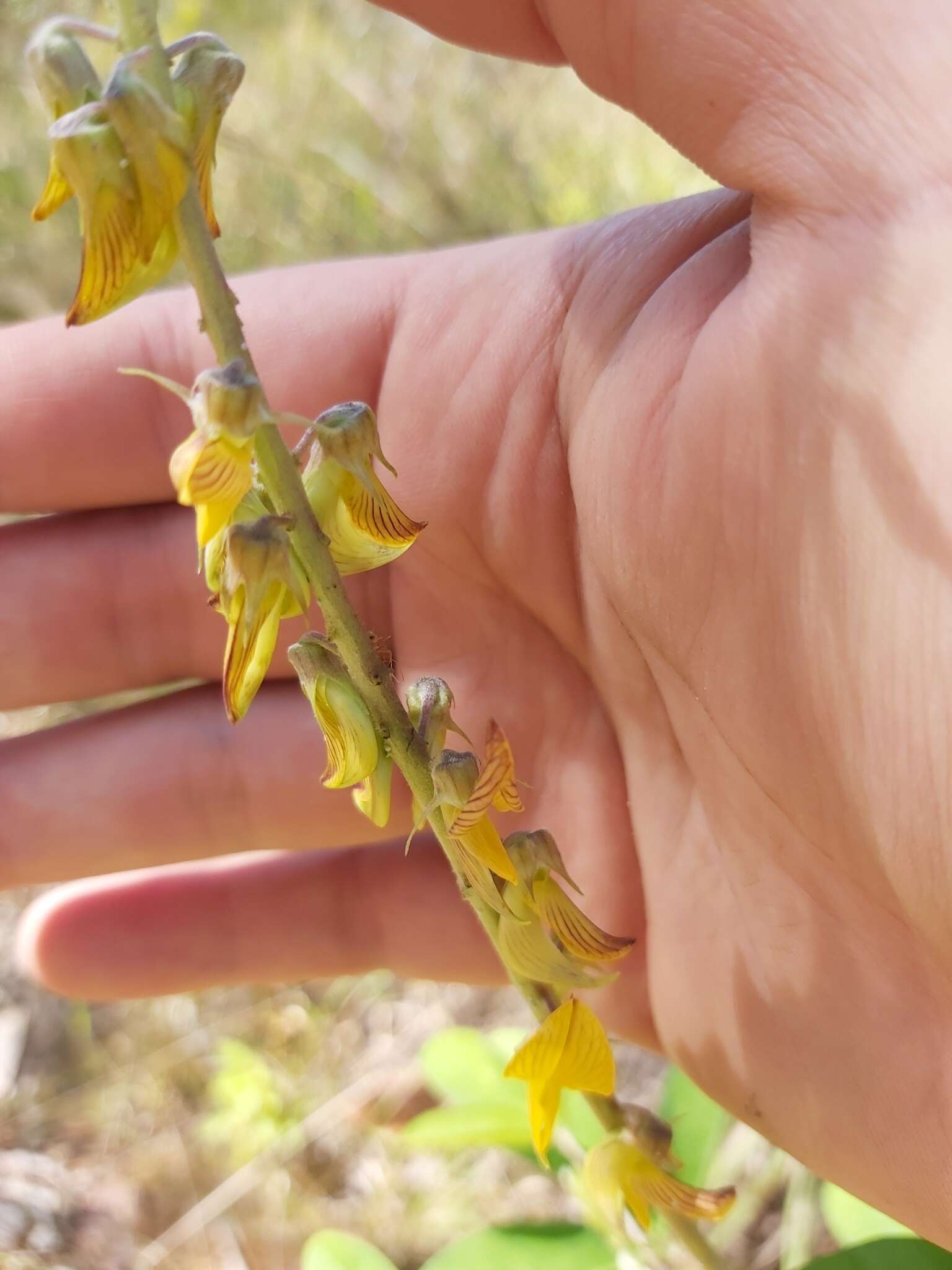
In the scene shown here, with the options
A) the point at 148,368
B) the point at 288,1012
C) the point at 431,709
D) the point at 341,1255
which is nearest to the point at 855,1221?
the point at 341,1255

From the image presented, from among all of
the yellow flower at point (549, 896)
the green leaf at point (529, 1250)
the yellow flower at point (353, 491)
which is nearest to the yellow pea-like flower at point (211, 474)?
the yellow flower at point (353, 491)

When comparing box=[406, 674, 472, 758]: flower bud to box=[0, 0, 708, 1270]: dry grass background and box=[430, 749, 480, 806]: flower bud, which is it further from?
box=[0, 0, 708, 1270]: dry grass background

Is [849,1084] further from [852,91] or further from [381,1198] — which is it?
[381,1198]

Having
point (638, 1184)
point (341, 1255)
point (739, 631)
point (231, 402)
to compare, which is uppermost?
point (231, 402)

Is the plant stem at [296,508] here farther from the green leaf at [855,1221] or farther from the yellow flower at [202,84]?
the green leaf at [855,1221]

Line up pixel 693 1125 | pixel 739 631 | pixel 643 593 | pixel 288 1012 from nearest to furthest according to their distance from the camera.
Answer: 1. pixel 739 631
2. pixel 643 593
3. pixel 693 1125
4. pixel 288 1012

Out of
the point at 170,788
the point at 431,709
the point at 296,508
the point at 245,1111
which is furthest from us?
the point at 245,1111

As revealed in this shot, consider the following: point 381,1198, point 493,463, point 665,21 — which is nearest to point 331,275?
point 493,463

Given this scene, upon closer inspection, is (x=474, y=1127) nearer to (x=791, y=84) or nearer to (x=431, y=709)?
(x=431, y=709)
